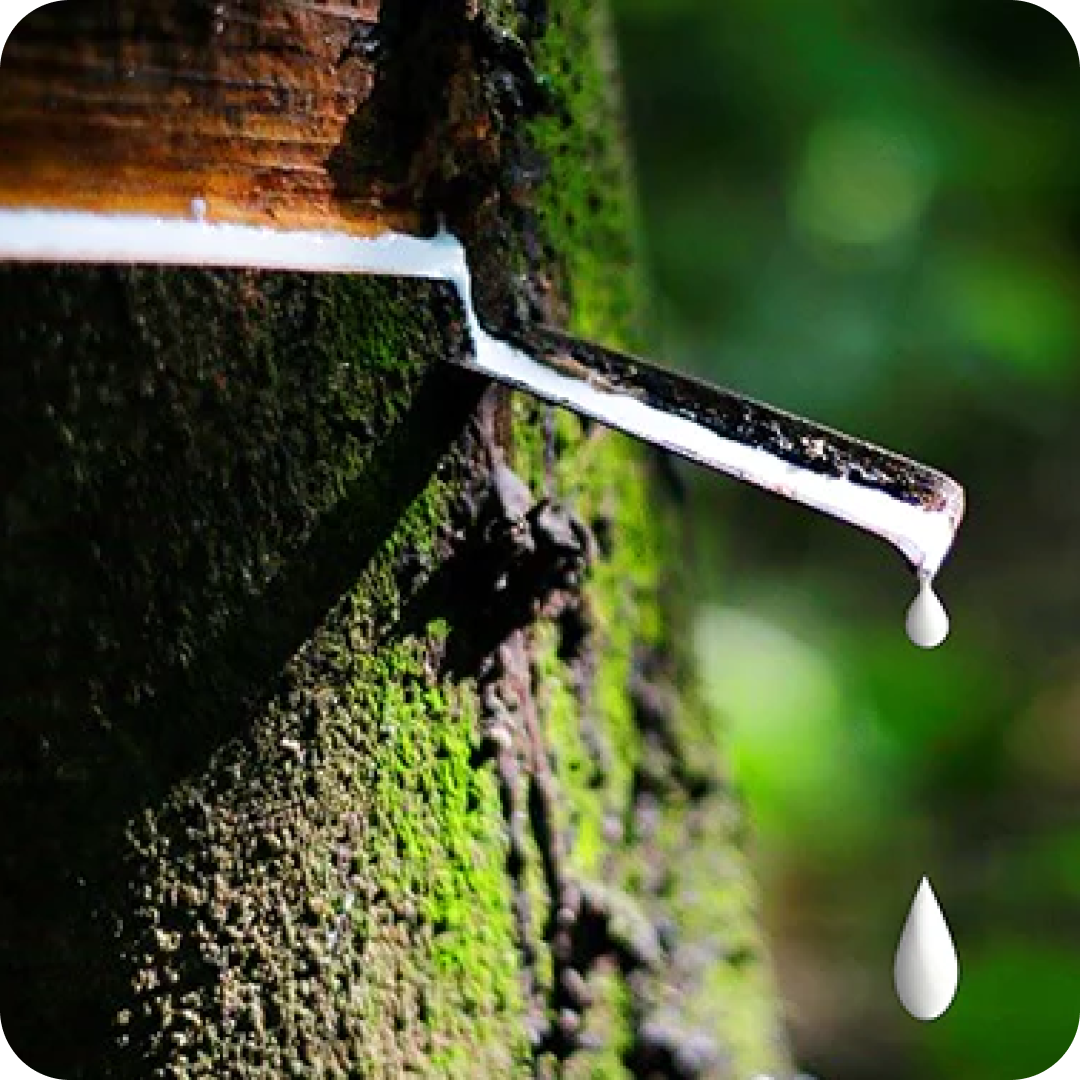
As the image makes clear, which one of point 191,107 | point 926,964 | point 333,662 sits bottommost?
point 926,964

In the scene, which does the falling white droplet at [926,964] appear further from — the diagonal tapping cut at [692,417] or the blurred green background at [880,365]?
the blurred green background at [880,365]

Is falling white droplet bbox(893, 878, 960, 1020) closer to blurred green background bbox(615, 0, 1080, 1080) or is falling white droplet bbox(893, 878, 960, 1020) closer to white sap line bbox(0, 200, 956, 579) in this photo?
white sap line bbox(0, 200, 956, 579)

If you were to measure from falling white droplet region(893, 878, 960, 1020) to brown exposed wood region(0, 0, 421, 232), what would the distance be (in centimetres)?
36

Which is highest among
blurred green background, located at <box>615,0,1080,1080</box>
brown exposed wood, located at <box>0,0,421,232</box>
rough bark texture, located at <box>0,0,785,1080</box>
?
brown exposed wood, located at <box>0,0,421,232</box>

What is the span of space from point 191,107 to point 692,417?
0.22m

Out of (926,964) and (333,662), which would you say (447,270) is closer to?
(333,662)

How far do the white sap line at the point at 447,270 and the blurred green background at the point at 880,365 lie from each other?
1.43 meters

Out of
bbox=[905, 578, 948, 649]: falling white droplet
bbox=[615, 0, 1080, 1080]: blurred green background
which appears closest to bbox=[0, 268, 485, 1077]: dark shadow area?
bbox=[905, 578, 948, 649]: falling white droplet

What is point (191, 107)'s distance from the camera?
46 centimetres

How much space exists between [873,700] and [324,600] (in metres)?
1.67

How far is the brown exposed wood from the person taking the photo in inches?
16.7

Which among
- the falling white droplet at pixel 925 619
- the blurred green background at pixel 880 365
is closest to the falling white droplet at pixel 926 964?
the falling white droplet at pixel 925 619

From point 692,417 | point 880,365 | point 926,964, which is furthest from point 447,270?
point 880,365

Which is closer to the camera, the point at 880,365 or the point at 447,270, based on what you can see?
the point at 447,270
